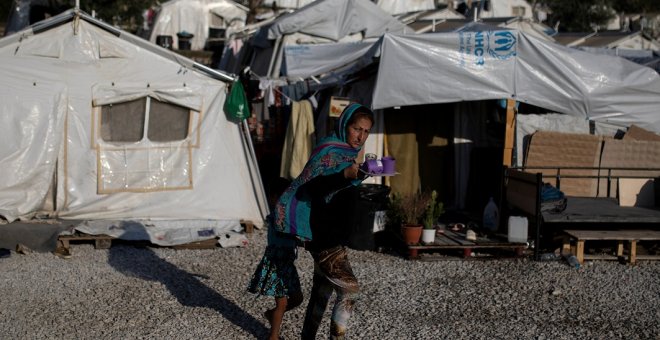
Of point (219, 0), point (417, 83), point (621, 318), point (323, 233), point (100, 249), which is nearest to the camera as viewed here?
point (323, 233)

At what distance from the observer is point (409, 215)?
→ 8562 millimetres

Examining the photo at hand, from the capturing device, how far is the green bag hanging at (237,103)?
9.59m

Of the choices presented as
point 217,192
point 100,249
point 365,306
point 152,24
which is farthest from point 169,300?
point 152,24

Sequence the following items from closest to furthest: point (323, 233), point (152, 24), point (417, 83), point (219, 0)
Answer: point (323, 233)
point (417, 83)
point (152, 24)
point (219, 0)

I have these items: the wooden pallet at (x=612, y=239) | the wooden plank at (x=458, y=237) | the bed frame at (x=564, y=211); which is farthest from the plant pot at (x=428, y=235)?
the wooden pallet at (x=612, y=239)

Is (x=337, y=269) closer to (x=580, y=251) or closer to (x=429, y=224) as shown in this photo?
(x=429, y=224)

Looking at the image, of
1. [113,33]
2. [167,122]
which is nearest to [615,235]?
[167,122]

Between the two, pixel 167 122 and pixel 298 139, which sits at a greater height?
pixel 167 122

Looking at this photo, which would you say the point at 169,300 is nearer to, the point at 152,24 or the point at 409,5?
the point at 152,24

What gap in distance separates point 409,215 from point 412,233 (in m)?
0.27

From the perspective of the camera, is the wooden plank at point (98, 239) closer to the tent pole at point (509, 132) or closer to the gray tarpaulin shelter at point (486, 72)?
the gray tarpaulin shelter at point (486, 72)

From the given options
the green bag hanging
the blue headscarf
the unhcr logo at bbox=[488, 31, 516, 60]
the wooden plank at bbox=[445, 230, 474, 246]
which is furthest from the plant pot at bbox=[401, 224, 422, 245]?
the blue headscarf

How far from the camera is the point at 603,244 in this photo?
9.12 m

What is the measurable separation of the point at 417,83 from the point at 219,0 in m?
29.1
